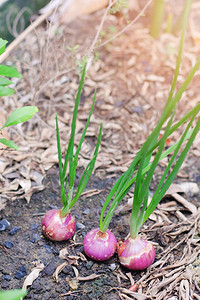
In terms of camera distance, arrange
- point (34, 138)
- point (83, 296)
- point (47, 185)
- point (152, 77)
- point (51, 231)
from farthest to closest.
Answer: point (152, 77) → point (34, 138) → point (47, 185) → point (51, 231) → point (83, 296)

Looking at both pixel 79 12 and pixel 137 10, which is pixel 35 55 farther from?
pixel 137 10

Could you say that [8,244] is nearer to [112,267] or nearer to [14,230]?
[14,230]

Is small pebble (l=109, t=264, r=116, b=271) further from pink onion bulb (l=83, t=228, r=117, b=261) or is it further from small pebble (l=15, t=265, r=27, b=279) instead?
small pebble (l=15, t=265, r=27, b=279)

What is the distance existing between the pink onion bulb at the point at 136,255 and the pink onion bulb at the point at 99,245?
4cm

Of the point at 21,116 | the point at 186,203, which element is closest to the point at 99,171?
the point at 186,203

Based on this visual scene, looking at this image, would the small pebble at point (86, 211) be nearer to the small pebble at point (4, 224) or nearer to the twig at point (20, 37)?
the small pebble at point (4, 224)

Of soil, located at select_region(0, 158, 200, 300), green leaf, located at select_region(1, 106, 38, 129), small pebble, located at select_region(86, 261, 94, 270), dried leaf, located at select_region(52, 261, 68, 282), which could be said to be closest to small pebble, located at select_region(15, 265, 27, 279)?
soil, located at select_region(0, 158, 200, 300)

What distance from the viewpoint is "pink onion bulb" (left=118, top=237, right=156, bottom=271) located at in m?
1.28

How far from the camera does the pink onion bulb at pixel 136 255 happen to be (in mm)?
1279

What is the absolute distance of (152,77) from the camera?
7.64ft

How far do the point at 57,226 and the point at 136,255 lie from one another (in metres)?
0.29

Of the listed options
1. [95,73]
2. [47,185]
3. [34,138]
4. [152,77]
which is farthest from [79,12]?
[47,185]

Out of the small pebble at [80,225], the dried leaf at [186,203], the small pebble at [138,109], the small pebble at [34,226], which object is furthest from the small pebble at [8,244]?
the small pebble at [138,109]

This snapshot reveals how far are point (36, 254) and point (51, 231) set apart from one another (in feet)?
0.34
